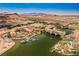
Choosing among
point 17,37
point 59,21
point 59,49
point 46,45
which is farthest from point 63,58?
point 17,37

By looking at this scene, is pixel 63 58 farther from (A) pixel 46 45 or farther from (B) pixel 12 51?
(B) pixel 12 51

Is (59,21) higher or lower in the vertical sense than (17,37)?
higher

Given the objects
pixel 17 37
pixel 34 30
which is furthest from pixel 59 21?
pixel 17 37

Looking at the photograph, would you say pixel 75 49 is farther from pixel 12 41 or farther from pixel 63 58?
pixel 12 41

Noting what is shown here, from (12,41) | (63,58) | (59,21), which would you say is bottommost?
(63,58)

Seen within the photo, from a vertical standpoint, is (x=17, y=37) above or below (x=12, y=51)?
above

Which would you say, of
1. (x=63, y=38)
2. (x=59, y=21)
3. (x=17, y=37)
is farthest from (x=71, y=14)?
(x=17, y=37)
